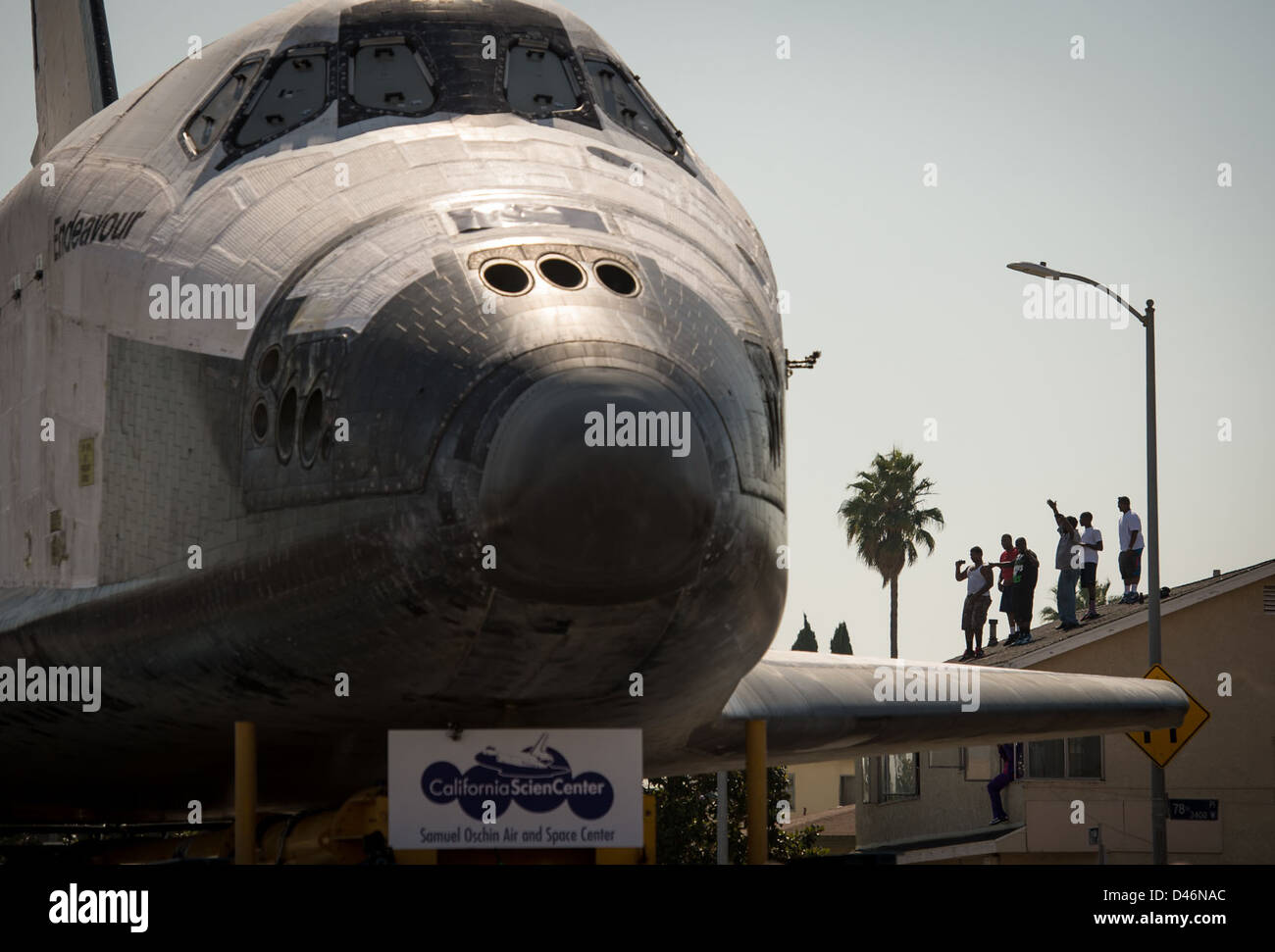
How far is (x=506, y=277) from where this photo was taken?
493cm

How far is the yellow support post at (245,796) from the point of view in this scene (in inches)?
212

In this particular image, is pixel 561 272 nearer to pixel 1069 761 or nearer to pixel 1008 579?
pixel 1008 579

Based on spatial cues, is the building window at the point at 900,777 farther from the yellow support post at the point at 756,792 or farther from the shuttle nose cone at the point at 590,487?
the shuttle nose cone at the point at 590,487

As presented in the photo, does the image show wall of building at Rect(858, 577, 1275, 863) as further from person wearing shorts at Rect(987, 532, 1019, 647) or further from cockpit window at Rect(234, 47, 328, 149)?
cockpit window at Rect(234, 47, 328, 149)

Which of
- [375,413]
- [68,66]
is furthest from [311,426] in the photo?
[68,66]

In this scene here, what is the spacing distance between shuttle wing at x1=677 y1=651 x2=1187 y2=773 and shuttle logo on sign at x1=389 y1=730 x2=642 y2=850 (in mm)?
2037

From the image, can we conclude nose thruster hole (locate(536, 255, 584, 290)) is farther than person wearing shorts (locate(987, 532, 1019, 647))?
No

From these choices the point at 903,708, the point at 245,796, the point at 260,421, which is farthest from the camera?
the point at 903,708

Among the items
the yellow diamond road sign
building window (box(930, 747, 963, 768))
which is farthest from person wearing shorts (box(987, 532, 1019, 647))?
building window (box(930, 747, 963, 768))

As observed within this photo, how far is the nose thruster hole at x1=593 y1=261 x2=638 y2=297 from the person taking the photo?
502cm

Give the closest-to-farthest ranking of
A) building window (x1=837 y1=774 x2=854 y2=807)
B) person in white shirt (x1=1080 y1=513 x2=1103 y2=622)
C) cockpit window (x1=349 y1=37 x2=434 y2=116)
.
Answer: cockpit window (x1=349 y1=37 x2=434 y2=116), person in white shirt (x1=1080 y1=513 x2=1103 y2=622), building window (x1=837 y1=774 x2=854 y2=807)

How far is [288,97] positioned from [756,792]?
113 inches

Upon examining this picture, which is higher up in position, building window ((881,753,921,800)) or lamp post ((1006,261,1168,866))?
lamp post ((1006,261,1168,866))
